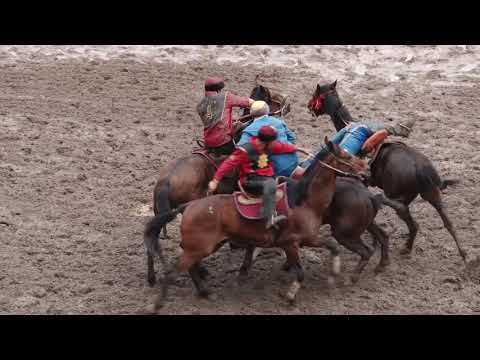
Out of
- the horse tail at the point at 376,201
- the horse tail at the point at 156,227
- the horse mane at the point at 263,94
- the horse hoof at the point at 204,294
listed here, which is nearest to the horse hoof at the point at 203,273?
the horse hoof at the point at 204,294

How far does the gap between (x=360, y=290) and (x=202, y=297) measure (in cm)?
191

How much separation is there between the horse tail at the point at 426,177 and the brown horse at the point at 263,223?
4.03ft

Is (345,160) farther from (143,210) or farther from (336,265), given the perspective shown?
(143,210)

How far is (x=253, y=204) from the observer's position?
9.37 meters

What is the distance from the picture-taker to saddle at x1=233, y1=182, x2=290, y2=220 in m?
9.34

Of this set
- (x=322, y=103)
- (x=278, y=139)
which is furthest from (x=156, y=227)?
(x=322, y=103)

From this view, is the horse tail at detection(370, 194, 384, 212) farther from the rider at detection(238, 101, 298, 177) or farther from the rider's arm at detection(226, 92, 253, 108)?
the rider's arm at detection(226, 92, 253, 108)

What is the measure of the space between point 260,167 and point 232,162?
324 mm

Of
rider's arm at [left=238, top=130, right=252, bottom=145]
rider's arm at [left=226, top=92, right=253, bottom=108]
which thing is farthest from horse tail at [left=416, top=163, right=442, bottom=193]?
rider's arm at [left=226, top=92, right=253, bottom=108]

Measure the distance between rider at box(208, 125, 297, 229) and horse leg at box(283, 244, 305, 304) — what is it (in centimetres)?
46

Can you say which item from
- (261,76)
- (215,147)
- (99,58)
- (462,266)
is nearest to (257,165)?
(215,147)

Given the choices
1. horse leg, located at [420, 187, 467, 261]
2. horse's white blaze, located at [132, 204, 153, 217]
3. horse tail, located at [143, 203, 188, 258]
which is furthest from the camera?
horse's white blaze, located at [132, 204, 153, 217]

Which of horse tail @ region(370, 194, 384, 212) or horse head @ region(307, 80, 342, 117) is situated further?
horse head @ region(307, 80, 342, 117)

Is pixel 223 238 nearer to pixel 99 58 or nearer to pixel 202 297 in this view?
pixel 202 297
